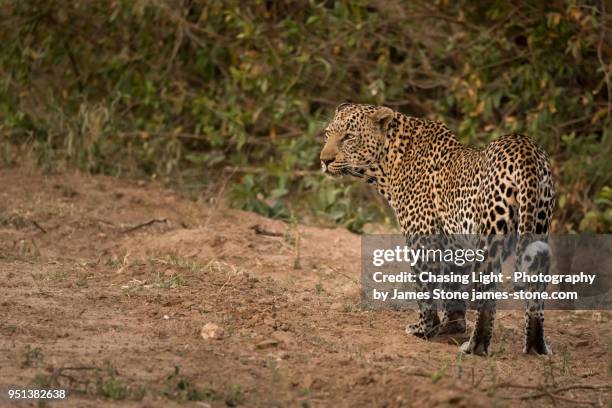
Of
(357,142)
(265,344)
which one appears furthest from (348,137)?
(265,344)

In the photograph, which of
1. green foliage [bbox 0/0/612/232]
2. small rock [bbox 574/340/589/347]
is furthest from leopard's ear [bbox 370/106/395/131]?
green foliage [bbox 0/0/612/232]

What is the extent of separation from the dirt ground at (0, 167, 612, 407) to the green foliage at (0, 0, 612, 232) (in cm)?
154

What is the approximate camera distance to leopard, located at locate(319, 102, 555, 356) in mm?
6141

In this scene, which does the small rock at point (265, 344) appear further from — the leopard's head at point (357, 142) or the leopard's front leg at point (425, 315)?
the leopard's head at point (357, 142)

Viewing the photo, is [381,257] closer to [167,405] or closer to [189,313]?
[189,313]

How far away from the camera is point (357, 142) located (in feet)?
23.8

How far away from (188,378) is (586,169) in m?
5.37

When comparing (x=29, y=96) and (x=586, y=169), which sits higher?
(x=29, y=96)

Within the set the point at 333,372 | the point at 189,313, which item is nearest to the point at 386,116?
the point at 189,313

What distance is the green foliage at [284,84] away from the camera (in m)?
10.2

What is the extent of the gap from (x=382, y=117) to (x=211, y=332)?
6.19ft

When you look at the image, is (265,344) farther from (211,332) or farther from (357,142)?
(357,142)

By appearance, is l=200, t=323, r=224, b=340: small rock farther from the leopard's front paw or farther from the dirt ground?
the leopard's front paw

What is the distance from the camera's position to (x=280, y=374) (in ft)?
18.0
